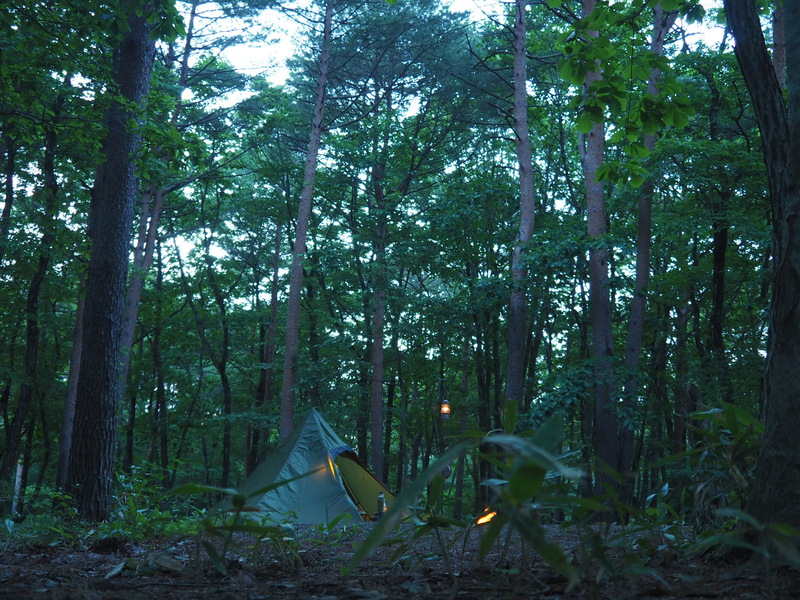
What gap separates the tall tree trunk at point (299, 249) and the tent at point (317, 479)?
309 cm

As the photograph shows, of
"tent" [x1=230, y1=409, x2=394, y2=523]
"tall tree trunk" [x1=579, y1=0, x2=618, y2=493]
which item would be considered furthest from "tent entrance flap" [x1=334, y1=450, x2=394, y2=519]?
"tall tree trunk" [x1=579, y1=0, x2=618, y2=493]

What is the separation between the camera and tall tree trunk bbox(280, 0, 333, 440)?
14508mm

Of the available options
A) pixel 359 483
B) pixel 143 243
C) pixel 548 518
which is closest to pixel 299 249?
pixel 143 243

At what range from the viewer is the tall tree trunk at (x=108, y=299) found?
629cm

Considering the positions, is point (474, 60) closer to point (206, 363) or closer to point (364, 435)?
point (364, 435)

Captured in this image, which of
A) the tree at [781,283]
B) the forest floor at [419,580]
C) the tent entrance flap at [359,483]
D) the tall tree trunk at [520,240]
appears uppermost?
the tall tree trunk at [520,240]

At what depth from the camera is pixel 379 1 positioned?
1609cm

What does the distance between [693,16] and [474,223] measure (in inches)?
510

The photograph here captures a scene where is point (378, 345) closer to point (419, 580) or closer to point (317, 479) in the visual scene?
point (317, 479)

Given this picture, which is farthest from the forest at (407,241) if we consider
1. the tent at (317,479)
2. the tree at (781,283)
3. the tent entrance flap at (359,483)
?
the tent entrance flap at (359,483)

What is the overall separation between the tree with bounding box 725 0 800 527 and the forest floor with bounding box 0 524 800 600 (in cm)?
21

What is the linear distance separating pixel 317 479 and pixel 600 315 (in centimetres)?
550

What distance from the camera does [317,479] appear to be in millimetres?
10500

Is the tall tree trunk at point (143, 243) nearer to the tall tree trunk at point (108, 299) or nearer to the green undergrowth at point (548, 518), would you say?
the tall tree trunk at point (108, 299)
